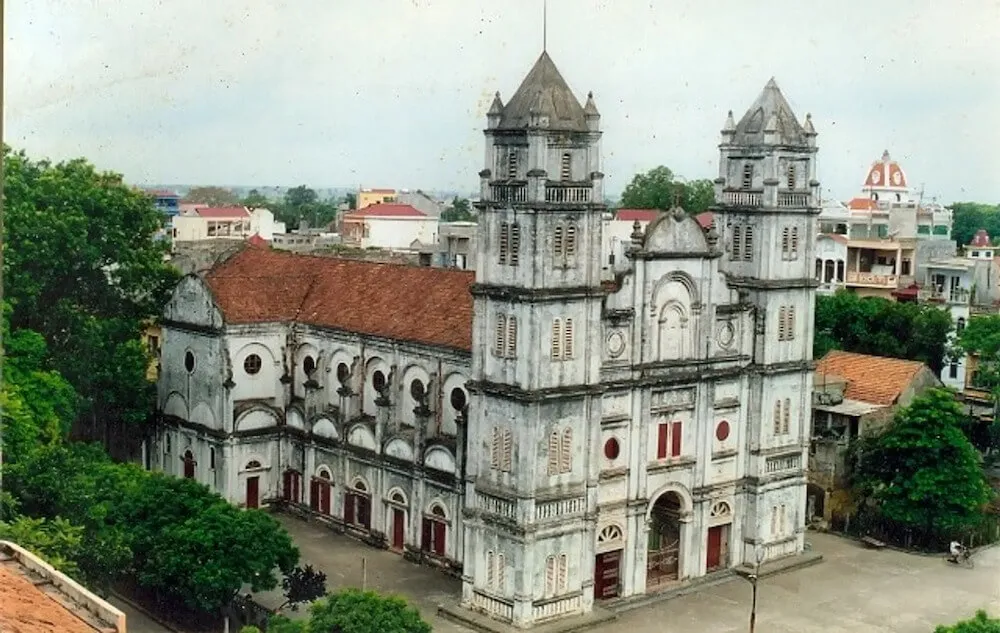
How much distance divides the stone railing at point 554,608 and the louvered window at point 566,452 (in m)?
3.81

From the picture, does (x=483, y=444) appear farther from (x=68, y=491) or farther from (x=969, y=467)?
(x=969, y=467)

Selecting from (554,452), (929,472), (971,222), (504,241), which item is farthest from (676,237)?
(971,222)

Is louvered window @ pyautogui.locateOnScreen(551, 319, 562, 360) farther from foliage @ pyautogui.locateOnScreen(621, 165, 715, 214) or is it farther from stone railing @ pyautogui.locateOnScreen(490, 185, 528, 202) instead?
foliage @ pyautogui.locateOnScreen(621, 165, 715, 214)

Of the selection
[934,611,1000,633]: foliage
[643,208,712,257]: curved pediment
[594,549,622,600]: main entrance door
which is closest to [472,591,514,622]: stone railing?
[594,549,622,600]: main entrance door

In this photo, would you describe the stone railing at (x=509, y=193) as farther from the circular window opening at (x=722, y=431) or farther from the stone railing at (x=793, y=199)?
the circular window opening at (x=722, y=431)

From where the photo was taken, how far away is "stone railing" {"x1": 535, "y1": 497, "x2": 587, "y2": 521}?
3644cm

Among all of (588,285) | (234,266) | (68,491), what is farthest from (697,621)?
(234,266)

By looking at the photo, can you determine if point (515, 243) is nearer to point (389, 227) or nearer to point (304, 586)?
point (304, 586)

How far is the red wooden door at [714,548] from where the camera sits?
140 ft

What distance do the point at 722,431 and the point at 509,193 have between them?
11870 millimetres

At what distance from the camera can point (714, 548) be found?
42906 mm

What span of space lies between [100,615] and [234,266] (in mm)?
35888

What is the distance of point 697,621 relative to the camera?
38.0 m

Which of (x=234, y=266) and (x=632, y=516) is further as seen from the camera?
(x=234, y=266)
